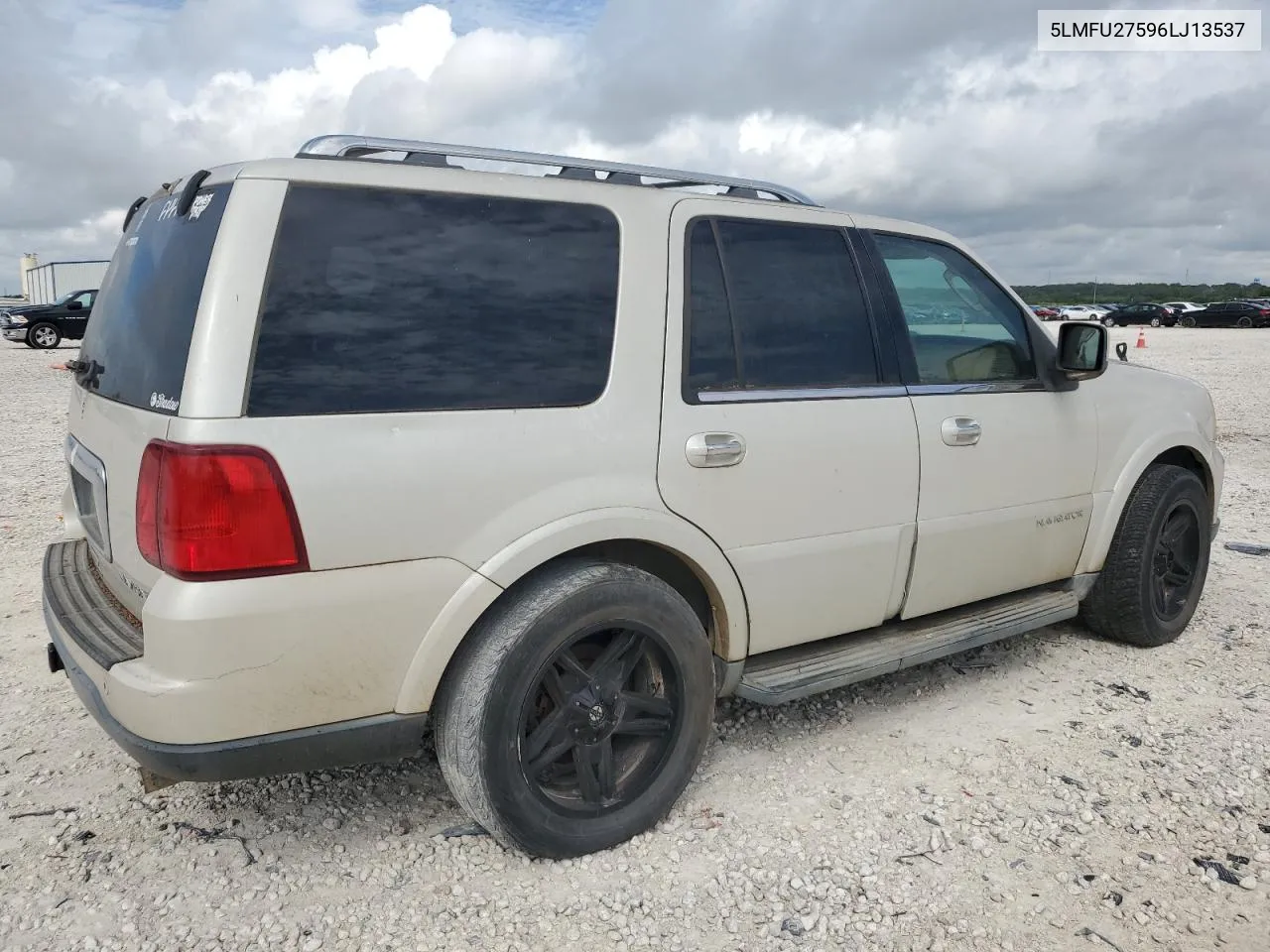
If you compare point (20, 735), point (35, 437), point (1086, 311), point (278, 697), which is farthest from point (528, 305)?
point (1086, 311)

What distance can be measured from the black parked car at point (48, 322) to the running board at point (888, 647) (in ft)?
92.5

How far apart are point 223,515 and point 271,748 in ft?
2.01

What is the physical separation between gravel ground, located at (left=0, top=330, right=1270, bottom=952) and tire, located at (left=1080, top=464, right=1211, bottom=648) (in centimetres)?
42

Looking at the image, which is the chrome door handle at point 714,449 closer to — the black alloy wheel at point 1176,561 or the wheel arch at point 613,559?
the wheel arch at point 613,559

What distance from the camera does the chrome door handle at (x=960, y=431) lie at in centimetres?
366

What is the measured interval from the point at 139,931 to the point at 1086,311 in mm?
59718

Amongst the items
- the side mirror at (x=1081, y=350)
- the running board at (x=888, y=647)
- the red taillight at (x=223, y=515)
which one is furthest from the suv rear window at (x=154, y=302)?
the side mirror at (x=1081, y=350)

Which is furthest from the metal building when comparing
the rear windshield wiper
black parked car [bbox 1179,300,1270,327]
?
black parked car [bbox 1179,300,1270,327]

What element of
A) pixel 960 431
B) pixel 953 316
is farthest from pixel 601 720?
pixel 953 316

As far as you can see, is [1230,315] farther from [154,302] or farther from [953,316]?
[154,302]

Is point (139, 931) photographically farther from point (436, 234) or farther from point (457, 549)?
point (436, 234)

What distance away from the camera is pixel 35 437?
35.6ft

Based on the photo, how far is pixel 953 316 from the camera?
3949 mm

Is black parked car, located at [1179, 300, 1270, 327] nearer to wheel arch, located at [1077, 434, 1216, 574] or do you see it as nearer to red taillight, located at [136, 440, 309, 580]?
wheel arch, located at [1077, 434, 1216, 574]
